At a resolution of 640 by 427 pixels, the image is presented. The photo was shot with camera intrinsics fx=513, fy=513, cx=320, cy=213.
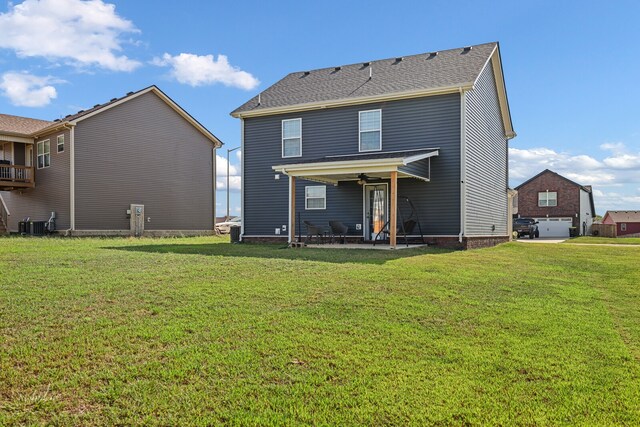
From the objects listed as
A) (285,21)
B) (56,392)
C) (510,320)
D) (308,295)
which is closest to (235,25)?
(285,21)

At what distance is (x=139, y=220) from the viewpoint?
81.6 feet

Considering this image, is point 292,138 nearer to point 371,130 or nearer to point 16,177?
point 371,130

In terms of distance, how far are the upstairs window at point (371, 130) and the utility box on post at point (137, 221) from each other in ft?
41.7

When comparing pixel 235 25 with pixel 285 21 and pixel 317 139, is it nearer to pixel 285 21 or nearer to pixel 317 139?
pixel 285 21

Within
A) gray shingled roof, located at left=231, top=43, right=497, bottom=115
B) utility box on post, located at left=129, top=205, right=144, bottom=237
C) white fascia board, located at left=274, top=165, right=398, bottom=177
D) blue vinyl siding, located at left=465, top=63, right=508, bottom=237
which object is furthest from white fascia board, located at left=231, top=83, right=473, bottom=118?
utility box on post, located at left=129, top=205, right=144, bottom=237

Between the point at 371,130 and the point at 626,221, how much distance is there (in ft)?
182

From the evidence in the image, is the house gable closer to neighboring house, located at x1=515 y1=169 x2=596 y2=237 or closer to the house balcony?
the house balcony

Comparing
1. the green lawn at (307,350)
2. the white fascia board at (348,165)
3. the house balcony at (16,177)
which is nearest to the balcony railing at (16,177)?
the house balcony at (16,177)

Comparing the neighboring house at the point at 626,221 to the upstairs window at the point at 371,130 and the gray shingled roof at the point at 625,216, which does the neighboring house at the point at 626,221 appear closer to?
the gray shingled roof at the point at 625,216

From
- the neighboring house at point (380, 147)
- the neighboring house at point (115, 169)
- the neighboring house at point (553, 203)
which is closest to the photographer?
the neighboring house at point (380, 147)

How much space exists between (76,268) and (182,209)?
62.4ft

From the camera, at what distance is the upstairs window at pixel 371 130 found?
56.9 feet

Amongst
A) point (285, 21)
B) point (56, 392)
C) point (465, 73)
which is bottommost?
point (56, 392)

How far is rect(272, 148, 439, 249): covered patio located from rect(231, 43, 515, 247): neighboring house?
0.13 ft
